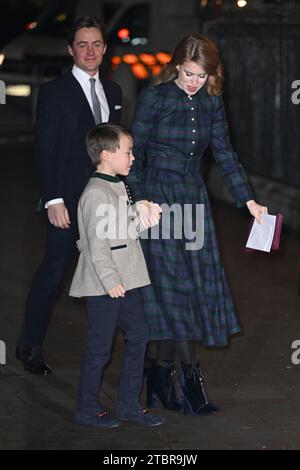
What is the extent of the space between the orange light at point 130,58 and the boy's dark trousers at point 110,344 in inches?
495

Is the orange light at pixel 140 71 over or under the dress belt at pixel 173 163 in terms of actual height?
over

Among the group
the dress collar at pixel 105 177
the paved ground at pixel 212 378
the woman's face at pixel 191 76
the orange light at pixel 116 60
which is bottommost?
the paved ground at pixel 212 378

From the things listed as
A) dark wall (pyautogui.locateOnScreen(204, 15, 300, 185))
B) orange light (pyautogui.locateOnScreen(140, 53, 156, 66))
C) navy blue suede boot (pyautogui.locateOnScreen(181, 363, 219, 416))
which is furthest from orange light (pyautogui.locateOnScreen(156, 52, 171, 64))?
navy blue suede boot (pyautogui.locateOnScreen(181, 363, 219, 416))

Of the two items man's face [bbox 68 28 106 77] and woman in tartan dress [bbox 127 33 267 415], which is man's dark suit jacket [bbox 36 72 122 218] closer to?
man's face [bbox 68 28 106 77]

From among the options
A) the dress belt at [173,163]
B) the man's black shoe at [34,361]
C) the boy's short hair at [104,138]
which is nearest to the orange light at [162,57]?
the man's black shoe at [34,361]

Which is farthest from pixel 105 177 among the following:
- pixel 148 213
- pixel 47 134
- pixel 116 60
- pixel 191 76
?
pixel 116 60

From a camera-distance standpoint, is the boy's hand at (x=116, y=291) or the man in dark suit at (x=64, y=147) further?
the man in dark suit at (x=64, y=147)

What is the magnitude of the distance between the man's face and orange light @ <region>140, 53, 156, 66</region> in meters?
11.6

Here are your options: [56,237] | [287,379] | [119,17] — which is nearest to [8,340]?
[56,237]

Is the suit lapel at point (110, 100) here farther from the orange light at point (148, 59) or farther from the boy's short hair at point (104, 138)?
the orange light at point (148, 59)

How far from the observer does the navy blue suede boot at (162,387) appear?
699cm

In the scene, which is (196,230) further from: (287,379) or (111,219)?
(287,379)

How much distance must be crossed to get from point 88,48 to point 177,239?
1234 mm

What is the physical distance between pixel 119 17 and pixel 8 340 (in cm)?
1279
